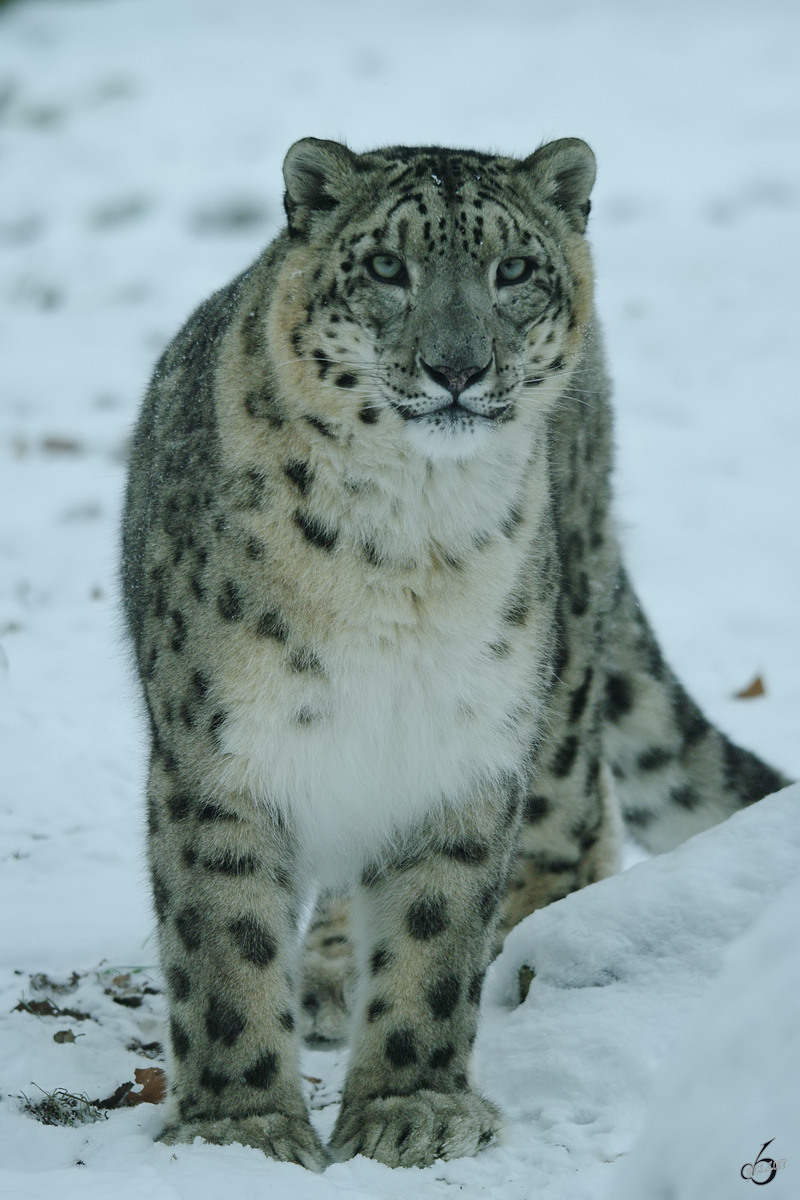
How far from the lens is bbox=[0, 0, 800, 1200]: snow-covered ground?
3.03 m

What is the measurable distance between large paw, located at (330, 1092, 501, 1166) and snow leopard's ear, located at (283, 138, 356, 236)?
6.52 ft

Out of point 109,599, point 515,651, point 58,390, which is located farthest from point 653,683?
point 58,390

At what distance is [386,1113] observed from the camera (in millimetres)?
3410

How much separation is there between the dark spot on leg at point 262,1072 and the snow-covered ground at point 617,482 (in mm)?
227

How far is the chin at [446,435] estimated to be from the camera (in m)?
3.21

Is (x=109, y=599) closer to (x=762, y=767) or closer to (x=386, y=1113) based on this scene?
(x=762, y=767)

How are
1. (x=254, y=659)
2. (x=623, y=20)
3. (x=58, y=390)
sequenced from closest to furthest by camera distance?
1. (x=254, y=659)
2. (x=58, y=390)
3. (x=623, y=20)

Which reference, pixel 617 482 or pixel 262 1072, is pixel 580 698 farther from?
pixel 617 482

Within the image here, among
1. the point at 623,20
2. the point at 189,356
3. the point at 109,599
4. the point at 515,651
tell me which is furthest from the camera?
the point at 623,20

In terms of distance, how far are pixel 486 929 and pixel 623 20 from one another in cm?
1213

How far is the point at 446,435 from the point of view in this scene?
321 centimetres

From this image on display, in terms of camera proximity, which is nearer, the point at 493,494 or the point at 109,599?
the point at 493,494

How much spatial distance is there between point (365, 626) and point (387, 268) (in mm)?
774

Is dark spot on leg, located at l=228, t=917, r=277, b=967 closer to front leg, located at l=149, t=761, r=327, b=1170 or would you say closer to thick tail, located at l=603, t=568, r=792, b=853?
front leg, located at l=149, t=761, r=327, b=1170
